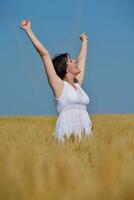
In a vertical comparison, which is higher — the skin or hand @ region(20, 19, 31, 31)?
hand @ region(20, 19, 31, 31)

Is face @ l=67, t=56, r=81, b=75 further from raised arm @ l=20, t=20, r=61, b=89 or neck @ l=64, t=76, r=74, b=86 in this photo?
raised arm @ l=20, t=20, r=61, b=89

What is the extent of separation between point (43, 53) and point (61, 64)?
17.5 inches

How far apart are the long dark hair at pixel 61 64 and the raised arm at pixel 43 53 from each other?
0.71 ft

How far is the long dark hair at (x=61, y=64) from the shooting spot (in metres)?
4.26

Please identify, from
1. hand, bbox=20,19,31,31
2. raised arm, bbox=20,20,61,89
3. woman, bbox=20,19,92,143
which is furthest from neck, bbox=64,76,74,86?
hand, bbox=20,19,31,31

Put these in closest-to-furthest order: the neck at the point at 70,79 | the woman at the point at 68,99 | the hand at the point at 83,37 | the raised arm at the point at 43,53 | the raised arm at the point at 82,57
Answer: the raised arm at the point at 43,53 → the woman at the point at 68,99 → the neck at the point at 70,79 → the raised arm at the point at 82,57 → the hand at the point at 83,37

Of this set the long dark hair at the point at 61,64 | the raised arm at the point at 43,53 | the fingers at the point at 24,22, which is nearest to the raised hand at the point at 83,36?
the long dark hair at the point at 61,64

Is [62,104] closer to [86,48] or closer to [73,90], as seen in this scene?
[73,90]

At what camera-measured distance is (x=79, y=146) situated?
217cm

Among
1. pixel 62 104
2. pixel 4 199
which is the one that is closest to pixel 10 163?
pixel 4 199

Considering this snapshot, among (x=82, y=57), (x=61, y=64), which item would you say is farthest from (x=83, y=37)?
(x=61, y=64)

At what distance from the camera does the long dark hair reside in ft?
14.0

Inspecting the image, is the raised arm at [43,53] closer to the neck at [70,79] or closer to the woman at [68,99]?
the woman at [68,99]

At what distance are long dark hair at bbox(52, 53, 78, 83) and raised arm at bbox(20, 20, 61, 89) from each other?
216mm
